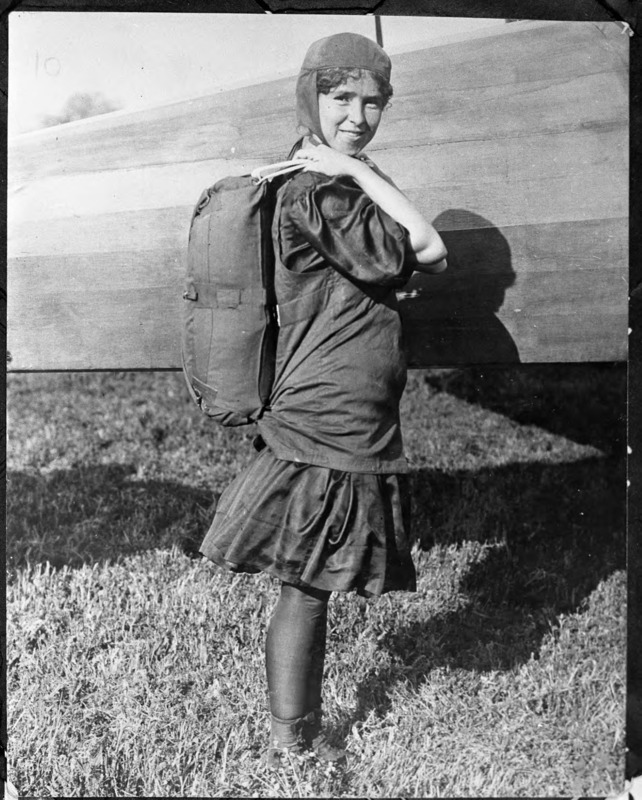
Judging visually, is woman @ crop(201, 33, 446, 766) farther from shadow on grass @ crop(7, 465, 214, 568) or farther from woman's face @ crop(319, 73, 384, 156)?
shadow on grass @ crop(7, 465, 214, 568)

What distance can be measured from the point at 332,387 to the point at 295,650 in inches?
27.0

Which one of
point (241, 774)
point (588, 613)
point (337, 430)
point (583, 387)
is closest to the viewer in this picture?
point (337, 430)

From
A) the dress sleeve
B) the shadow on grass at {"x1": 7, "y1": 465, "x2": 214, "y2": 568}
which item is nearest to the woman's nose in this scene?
the dress sleeve

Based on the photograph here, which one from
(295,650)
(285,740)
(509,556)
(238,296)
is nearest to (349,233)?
(238,296)

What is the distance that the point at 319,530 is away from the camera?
81.7 inches

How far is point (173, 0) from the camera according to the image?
2268 millimetres

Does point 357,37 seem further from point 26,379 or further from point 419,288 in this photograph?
point 26,379

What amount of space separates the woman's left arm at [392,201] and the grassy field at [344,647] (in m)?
0.85

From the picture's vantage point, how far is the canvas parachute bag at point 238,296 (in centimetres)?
214

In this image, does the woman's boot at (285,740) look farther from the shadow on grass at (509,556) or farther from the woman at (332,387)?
the shadow on grass at (509,556)

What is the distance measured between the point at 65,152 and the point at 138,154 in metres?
0.21

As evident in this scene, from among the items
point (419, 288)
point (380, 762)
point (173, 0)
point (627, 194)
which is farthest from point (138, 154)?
point (380, 762)

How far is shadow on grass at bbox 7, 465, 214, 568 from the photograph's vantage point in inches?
132

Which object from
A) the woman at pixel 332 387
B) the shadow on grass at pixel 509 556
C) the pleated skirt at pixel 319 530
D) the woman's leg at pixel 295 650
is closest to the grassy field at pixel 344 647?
the shadow on grass at pixel 509 556
